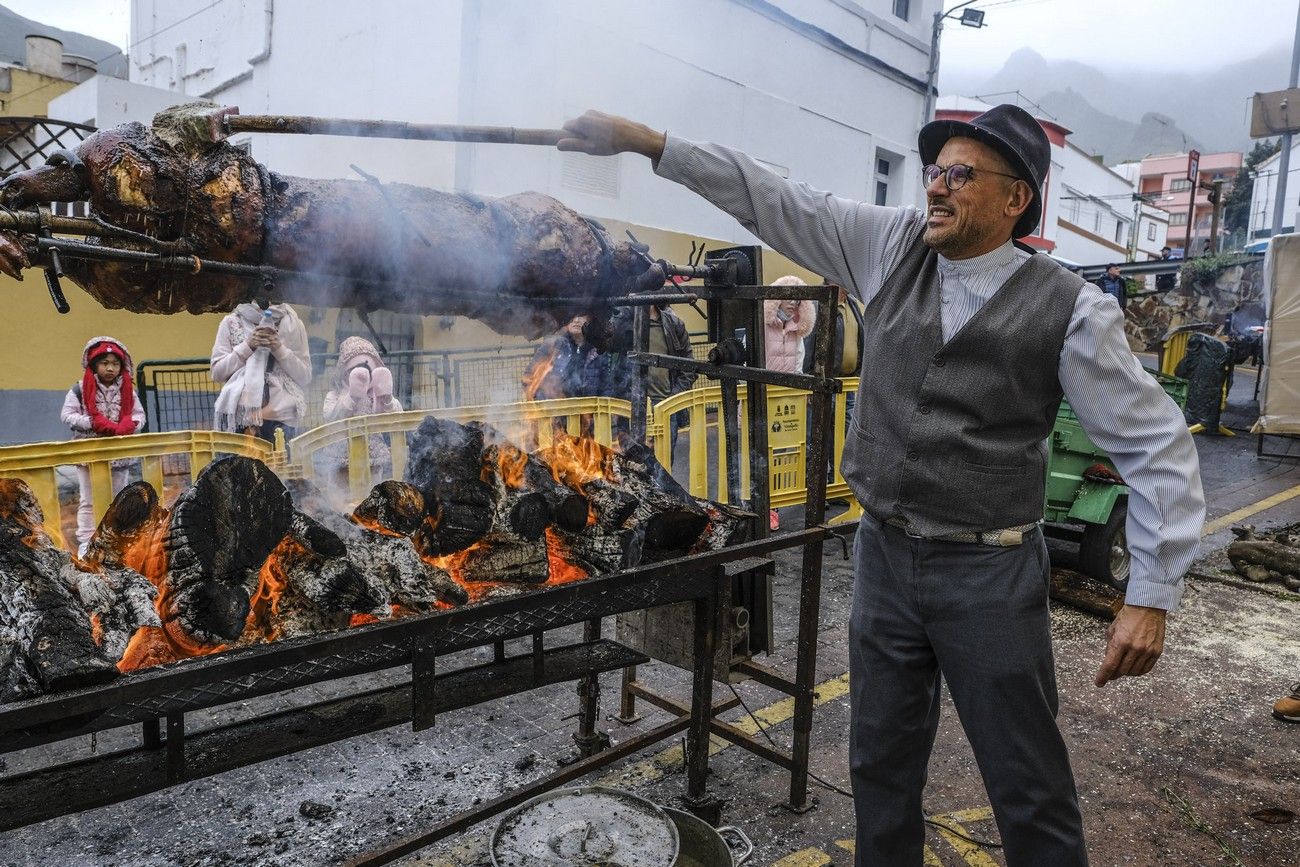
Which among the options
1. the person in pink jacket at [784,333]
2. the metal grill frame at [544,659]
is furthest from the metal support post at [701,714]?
the person in pink jacket at [784,333]

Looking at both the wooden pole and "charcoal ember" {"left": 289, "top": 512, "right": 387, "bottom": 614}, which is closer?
the wooden pole

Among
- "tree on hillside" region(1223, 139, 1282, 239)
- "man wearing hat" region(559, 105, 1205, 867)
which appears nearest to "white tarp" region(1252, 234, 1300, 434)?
"man wearing hat" region(559, 105, 1205, 867)

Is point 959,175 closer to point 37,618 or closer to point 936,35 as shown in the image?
point 37,618

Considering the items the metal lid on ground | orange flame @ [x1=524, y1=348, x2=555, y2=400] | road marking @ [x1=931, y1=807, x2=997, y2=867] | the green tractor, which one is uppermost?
orange flame @ [x1=524, y1=348, x2=555, y2=400]

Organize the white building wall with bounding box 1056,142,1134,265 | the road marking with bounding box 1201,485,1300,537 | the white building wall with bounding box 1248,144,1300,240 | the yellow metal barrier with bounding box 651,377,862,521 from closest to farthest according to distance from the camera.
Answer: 1. the yellow metal barrier with bounding box 651,377,862,521
2. the road marking with bounding box 1201,485,1300,537
3. the white building wall with bounding box 1248,144,1300,240
4. the white building wall with bounding box 1056,142,1134,265

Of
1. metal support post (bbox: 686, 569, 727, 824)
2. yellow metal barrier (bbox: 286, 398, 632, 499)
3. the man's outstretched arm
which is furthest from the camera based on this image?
yellow metal barrier (bbox: 286, 398, 632, 499)

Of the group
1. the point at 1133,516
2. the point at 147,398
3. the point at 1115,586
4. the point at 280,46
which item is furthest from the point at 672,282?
the point at 280,46

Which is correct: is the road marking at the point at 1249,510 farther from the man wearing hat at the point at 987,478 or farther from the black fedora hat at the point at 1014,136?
the black fedora hat at the point at 1014,136

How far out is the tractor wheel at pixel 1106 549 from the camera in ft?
19.7

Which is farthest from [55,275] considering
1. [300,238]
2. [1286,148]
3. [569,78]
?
[1286,148]

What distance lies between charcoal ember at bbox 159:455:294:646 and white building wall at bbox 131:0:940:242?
4255 mm

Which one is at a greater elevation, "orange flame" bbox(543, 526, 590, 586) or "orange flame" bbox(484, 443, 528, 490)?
"orange flame" bbox(484, 443, 528, 490)

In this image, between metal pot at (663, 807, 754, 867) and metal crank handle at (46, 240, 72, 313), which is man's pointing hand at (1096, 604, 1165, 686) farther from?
metal crank handle at (46, 240, 72, 313)

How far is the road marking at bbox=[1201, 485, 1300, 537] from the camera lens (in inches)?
314
